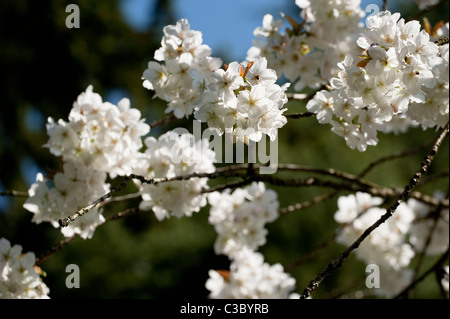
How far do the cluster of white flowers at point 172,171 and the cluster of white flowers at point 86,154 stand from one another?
7cm

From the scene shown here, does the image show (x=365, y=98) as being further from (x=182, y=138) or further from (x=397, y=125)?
(x=397, y=125)

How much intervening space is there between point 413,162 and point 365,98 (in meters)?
8.31

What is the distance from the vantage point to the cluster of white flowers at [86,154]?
1.75 metres

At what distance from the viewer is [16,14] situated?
27.0ft

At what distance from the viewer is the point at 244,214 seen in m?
2.43

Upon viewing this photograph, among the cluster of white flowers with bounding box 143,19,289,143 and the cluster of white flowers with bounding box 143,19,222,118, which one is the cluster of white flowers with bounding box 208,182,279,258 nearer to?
the cluster of white flowers with bounding box 143,19,222,118

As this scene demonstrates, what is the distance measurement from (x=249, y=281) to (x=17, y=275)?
3.57ft

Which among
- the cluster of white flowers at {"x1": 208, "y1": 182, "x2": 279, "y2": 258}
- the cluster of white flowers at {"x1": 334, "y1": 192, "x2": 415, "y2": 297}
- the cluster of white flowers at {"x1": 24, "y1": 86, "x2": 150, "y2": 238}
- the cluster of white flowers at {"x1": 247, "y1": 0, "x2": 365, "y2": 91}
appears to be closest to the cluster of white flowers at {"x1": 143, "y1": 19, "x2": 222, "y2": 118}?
the cluster of white flowers at {"x1": 24, "y1": 86, "x2": 150, "y2": 238}

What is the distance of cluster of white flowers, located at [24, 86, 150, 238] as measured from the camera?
1751mm

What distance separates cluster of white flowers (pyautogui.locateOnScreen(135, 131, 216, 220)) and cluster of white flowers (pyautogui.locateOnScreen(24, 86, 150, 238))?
7cm

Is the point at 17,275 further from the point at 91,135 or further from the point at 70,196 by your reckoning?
the point at 91,135
